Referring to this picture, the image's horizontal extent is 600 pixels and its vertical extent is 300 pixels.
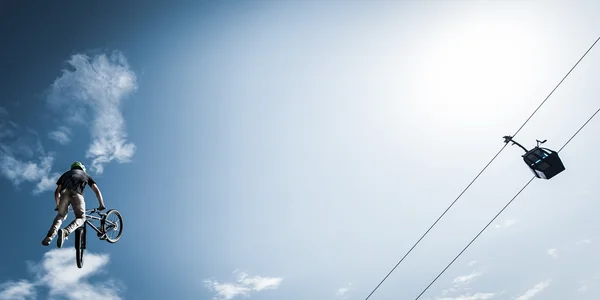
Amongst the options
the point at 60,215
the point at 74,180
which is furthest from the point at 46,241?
the point at 74,180

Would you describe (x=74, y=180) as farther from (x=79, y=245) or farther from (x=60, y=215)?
(x=79, y=245)

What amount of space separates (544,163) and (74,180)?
55.7ft

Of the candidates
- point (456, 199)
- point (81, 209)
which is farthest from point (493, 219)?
point (81, 209)

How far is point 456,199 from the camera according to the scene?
32.7ft

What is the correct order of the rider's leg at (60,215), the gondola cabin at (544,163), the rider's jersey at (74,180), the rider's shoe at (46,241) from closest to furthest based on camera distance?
the rider's shoe at (46,241) < the rider's leg at (60,215) < the rider's jersey at (74,180) < the gondola cabin at (544,163)

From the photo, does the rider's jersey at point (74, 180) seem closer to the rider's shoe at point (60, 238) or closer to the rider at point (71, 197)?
the rider at point (71, 197)

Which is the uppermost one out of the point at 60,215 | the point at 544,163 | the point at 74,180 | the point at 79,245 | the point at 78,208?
the point at 544,163

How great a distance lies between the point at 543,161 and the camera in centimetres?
1163

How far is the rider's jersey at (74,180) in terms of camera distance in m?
6.20

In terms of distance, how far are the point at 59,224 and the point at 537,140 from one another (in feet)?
57.9

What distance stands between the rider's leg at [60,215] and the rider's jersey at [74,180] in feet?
0.63

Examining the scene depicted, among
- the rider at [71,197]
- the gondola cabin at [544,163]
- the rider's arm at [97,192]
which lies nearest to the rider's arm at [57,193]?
the rider at [71,197]

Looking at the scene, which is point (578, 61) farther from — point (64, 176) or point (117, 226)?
point (117, 226)

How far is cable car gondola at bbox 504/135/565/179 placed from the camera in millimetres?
11453
